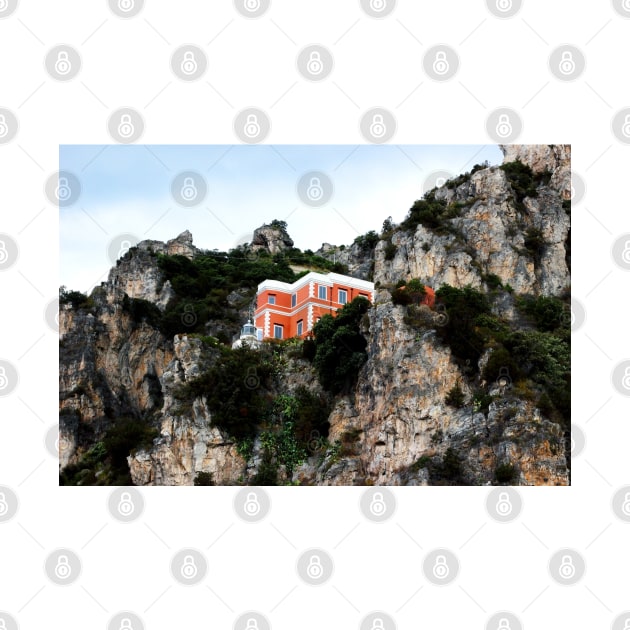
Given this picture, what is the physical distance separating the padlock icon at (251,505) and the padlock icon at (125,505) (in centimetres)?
409

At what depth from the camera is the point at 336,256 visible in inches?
3497

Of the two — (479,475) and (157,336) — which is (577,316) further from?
(157,336)

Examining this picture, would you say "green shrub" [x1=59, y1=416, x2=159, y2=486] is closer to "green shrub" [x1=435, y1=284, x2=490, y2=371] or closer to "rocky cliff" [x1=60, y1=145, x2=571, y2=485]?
"rocky cliff" [x1=60, y1=145, x2=571, y2=485]

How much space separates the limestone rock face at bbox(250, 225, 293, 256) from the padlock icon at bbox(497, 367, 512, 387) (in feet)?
156

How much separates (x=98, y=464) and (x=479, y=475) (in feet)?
76.6

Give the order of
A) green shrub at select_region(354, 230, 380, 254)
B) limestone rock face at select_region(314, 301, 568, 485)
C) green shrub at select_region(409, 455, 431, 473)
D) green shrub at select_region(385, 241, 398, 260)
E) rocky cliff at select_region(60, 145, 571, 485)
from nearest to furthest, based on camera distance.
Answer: limestone rock face at select_region(314, 301, 568, 485) < green shrub at select_region(409, 455, 431, 473) < rocky cliff at select_region(60, 145, 571, 485) < green shrub at select_region(385, 241, 398, 260) < green shrub at select_region(354, 230, 380, 254)

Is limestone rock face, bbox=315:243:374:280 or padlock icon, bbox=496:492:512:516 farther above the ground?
limestone rock face, bbox=315:243:374:280

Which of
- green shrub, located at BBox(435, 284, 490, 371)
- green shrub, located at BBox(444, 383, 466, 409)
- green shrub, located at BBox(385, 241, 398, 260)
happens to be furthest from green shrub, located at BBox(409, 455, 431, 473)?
green shrub, located at BBox(385, 241, 398, 260)

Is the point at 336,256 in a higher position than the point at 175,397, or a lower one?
higher

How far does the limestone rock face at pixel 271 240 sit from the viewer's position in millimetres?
95625

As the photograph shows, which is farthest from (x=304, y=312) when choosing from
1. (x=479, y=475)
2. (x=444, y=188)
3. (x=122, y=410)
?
(x=444, y=188)

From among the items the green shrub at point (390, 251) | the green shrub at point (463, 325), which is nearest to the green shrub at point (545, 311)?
the green shrub at point (463, 325)

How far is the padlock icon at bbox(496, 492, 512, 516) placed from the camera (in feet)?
126

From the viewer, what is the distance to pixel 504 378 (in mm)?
49188
